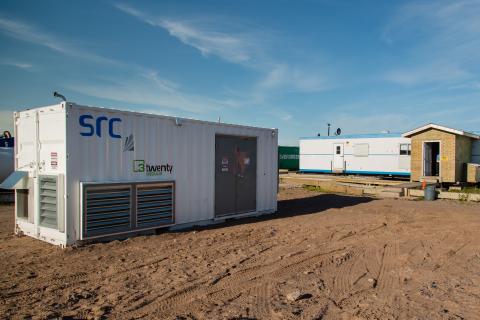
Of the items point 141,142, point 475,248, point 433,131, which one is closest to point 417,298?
point 475,248

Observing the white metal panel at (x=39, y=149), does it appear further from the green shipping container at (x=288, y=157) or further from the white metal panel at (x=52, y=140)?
the green shipping container at (x=288, y=157)

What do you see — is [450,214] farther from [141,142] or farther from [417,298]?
[141,142]

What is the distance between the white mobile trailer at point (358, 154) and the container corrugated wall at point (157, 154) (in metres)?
16.5

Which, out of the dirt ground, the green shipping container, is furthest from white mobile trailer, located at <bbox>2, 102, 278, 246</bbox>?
the green shipping container

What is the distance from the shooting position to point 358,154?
1082 inches

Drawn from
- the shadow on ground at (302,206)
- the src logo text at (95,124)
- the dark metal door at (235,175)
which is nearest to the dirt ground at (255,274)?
the shadow on ground at (302,206)

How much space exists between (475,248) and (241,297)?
18.4 feet

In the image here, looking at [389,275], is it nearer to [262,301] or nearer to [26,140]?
[262,301]

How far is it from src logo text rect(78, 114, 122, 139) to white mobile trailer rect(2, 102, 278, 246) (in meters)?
0.02

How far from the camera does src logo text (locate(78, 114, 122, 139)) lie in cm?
776

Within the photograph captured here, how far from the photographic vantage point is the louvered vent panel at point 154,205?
8.59m

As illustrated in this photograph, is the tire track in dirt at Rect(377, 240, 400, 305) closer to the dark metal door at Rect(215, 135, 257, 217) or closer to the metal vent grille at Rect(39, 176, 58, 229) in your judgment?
the dark metal door at Rect(215, 135, 257, 217)

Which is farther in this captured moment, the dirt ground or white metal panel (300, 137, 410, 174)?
white metal panel (300, 137, 410, 174)

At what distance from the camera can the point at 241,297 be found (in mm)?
5125
